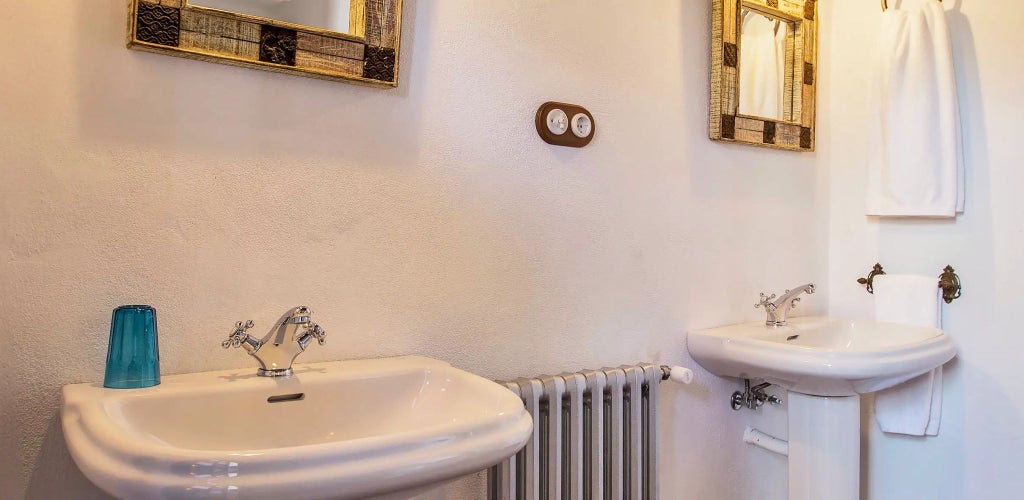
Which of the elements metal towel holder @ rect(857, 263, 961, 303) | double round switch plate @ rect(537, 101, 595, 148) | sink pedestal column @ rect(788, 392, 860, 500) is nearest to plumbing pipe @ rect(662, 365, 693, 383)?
sink pedestal column @ rect(788, 392, 860, 500)

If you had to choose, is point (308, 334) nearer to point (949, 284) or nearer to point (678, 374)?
point (678, 374)

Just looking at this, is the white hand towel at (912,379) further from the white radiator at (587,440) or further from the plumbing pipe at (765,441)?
the white radiator at (587,440)

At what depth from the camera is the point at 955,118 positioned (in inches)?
77.2

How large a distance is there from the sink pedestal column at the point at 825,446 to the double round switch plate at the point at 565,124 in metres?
0.86

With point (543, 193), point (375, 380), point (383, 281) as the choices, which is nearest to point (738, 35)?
point (543, 193)

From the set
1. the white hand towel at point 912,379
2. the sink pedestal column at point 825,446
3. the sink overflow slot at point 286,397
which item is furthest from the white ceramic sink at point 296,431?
the white hand towel at point 912,379

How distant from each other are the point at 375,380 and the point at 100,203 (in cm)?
54

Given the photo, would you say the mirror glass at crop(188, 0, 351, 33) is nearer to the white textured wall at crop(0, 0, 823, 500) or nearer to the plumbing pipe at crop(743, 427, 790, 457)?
the white textured wall at crop(0, 0, 823, 500)

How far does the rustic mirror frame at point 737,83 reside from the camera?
6.36ft

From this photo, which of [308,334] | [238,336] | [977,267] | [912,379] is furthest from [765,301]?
[238,336]

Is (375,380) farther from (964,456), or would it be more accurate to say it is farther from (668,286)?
(964,456)

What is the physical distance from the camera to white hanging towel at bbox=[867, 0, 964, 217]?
196 centimetres

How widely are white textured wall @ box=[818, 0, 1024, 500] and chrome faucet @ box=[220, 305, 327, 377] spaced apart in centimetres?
176

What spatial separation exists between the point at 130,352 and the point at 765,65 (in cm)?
179
